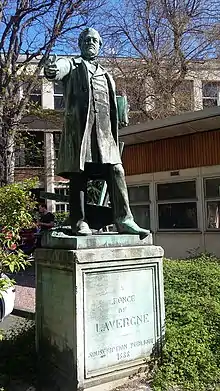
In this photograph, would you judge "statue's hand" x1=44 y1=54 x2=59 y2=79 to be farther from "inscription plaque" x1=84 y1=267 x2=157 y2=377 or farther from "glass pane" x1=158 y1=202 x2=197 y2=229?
"glass pane" x1=158 y1=202 x2=197 y2=229

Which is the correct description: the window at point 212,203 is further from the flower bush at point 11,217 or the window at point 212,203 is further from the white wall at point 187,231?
the flower bush at point 11,217

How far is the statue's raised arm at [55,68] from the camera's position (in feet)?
13.9

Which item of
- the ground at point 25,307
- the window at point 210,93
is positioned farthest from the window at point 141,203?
the window at point 210,93

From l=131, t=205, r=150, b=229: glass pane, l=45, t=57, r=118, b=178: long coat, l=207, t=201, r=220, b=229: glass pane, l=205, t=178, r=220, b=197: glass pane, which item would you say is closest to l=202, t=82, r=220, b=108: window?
l=131, t=205, r=150, b=229: glass pane

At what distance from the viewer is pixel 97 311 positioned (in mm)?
4066

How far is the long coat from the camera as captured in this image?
170 inches

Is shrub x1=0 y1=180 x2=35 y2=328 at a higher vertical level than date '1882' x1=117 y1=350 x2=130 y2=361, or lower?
higher

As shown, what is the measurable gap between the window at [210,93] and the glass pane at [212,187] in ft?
45.0

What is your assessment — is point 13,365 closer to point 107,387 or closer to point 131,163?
point 107,387

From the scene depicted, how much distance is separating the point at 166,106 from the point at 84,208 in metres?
18.3

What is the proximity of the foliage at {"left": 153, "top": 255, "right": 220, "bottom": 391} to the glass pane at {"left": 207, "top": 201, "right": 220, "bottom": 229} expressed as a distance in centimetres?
582

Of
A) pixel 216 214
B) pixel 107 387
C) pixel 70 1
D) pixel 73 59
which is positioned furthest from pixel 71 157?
pixel 70 1

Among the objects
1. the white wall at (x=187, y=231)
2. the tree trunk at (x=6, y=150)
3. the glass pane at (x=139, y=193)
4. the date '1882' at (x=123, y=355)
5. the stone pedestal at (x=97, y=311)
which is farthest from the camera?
Answer: the tree trunk at (x=6, y=150)

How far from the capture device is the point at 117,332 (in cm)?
421
